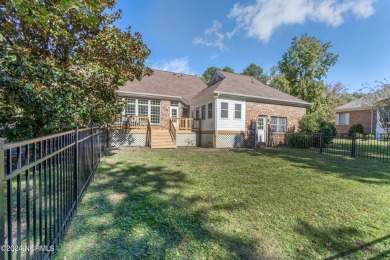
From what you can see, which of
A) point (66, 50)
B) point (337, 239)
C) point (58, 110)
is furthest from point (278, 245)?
point (66, 50)

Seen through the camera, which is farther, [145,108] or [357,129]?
[357,129]

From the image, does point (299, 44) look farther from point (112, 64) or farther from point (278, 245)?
point (278, 245)

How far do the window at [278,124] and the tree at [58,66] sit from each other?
11475 millimetres

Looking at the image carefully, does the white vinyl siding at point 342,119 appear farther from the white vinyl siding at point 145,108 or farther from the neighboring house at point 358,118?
the white vinyl siding at point 145,108

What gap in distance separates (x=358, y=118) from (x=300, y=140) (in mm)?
17455

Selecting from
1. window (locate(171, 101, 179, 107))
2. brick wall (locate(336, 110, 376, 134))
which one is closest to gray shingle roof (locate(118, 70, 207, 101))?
window (locate(171, 101, 179, 107))

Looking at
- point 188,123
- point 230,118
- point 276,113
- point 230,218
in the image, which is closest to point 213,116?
point 230,118

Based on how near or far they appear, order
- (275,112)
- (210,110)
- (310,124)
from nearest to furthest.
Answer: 1. (210,110)
2. (310,124)
3. (275,112)

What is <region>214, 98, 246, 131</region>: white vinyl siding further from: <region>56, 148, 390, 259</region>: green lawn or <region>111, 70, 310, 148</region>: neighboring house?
<region>56, 148, 390, 259</region>: green lawn

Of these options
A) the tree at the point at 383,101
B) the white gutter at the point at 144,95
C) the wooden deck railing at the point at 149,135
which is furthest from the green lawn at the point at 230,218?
the tree at the point at 383,101

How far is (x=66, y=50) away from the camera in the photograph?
23.6 feet

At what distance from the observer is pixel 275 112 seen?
1602cm

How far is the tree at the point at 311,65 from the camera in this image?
2553cm

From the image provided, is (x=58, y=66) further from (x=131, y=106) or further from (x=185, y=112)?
(x=185, y=112)
